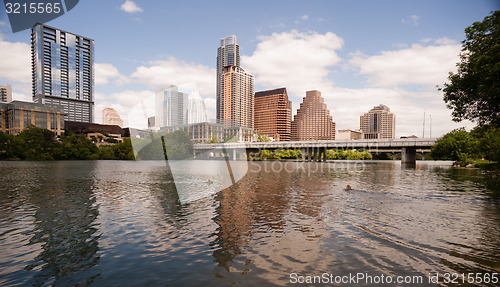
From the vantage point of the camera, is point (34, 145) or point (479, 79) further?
point (34, 145)

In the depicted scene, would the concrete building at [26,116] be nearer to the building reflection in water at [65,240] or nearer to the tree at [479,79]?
the building reflection in water at [65,240]

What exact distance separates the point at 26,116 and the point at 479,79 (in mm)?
226192

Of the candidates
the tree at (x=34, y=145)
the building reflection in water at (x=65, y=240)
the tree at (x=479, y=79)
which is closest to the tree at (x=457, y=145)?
the tree at (x=479, y=79)

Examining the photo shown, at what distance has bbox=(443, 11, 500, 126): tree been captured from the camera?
23656mm

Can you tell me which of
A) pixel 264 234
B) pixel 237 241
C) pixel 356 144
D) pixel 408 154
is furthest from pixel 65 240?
pixel 408 154

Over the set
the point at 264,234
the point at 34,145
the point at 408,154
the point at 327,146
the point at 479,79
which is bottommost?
the point at 264,234

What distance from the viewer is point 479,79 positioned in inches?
1080

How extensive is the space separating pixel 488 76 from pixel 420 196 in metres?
13.1

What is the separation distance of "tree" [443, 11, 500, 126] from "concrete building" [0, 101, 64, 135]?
194532 mm

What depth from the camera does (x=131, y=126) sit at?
13531mm

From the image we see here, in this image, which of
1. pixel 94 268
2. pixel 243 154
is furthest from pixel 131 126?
pixel 243 154

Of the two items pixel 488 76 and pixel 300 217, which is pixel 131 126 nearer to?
pixel 300 217

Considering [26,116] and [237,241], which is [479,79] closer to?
[237,241]

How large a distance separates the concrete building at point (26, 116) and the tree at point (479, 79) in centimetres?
19453
